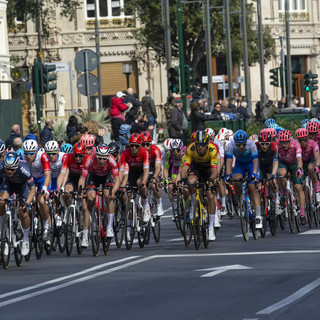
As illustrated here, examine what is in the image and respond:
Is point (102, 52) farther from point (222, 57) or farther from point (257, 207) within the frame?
point (257, 207)

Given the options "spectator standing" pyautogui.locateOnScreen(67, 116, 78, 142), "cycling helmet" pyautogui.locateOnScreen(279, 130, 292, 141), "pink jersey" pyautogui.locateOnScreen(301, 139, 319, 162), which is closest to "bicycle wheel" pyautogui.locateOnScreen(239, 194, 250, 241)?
"cycling helmet" pyautogui.locateOnScreen(279, 130, 292, 141)

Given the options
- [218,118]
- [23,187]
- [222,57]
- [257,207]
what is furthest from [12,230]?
[222,57]

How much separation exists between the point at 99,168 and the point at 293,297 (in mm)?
6991

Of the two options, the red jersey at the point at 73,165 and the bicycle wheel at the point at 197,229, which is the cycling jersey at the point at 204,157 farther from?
the red jersey at the point at 73,165

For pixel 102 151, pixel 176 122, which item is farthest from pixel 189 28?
pixel 102 151

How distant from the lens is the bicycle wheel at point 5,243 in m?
17.5

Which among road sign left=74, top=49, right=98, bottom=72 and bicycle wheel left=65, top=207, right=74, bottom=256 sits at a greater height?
road sign left=74, top=49, right=98, bottom=72

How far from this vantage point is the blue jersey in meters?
20.5

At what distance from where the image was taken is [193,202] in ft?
62.4

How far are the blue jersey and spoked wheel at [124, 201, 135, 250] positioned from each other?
1.84 metres

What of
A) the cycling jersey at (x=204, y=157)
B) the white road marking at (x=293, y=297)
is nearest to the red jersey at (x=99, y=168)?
the cycling jersey at (x=204, y=157)

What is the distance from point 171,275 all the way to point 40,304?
270 cm

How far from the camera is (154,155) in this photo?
21.5m

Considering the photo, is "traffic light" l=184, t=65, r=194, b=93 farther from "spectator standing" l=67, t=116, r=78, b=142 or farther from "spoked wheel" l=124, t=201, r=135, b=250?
"spoked wheel" l=124, t=201, r=135, b=250
